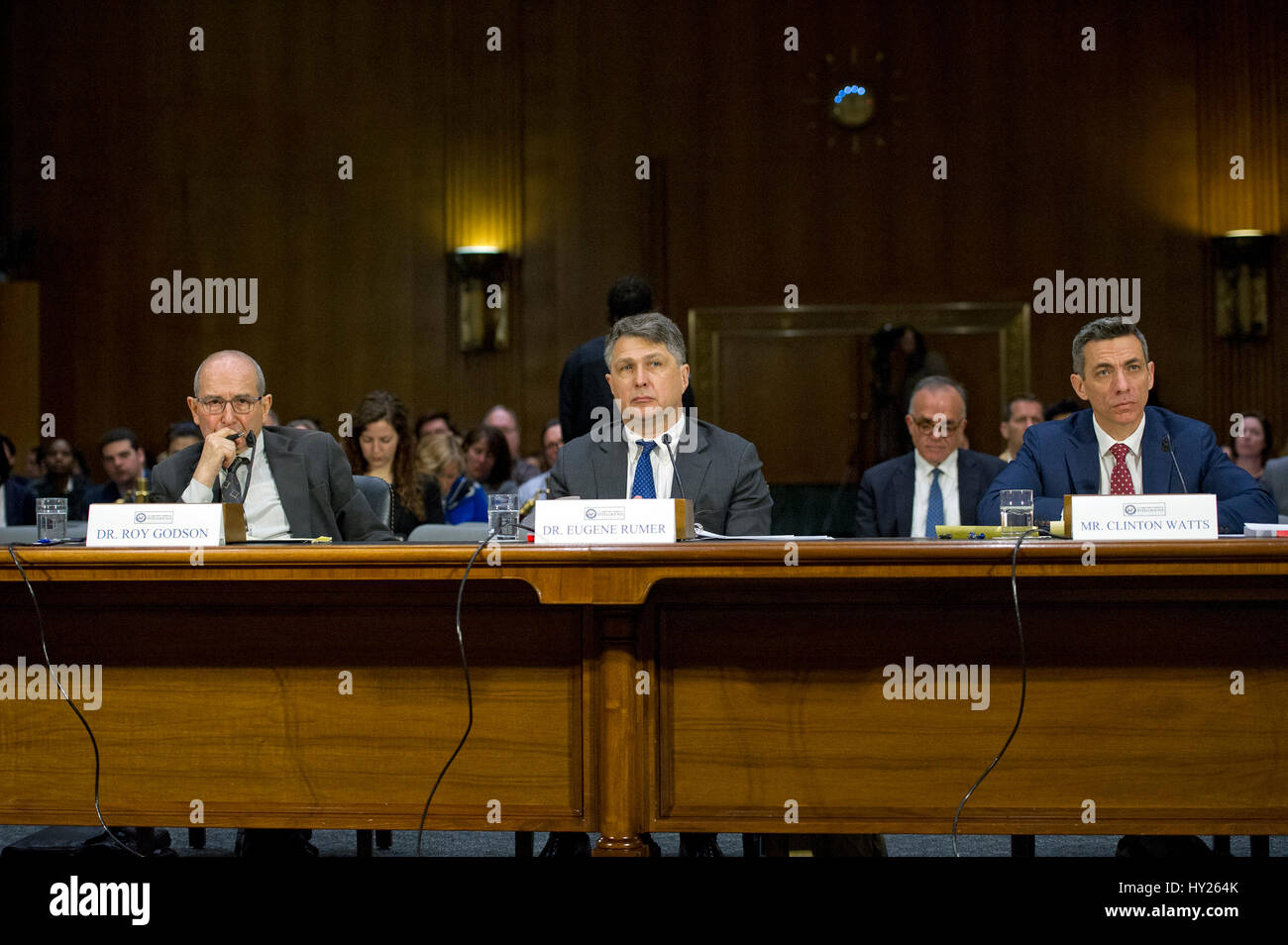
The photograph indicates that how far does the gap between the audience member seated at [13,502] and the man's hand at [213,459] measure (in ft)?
10.8

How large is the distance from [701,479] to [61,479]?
16.4 ft

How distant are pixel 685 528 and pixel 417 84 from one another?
596 cm

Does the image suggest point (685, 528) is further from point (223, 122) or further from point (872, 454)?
point (223, 122)

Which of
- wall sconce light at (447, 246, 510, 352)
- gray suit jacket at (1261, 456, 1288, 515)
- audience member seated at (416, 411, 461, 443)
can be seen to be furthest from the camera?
wall sconce light at (447, 246, 510, 352)

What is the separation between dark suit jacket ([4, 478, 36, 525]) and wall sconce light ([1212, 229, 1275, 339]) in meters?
6.42

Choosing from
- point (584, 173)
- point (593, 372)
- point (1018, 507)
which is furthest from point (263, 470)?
point (584, 173)

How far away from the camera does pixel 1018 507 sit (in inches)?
93.7

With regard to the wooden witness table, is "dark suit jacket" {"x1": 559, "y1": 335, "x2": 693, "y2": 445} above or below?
above

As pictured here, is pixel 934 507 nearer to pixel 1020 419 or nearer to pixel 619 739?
pixel 1020 419

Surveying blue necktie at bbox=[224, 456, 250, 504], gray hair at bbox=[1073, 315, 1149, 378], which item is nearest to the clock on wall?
gray hair at bbox=[1073, 315, 1149, 378]

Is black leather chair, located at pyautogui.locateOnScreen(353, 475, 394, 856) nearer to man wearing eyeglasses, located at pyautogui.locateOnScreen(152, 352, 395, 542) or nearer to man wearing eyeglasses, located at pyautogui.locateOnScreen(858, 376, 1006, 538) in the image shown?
man wearing eyeglasses, located at pyautogui.locateOnScreen(152, 352, 395, 542)

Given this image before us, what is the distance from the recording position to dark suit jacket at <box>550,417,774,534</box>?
2.76 m

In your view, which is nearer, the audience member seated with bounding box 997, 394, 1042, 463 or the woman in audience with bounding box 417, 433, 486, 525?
the woman in audience with bounding box 417, 433, 486, 525

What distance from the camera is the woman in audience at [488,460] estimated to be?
18.5ft
